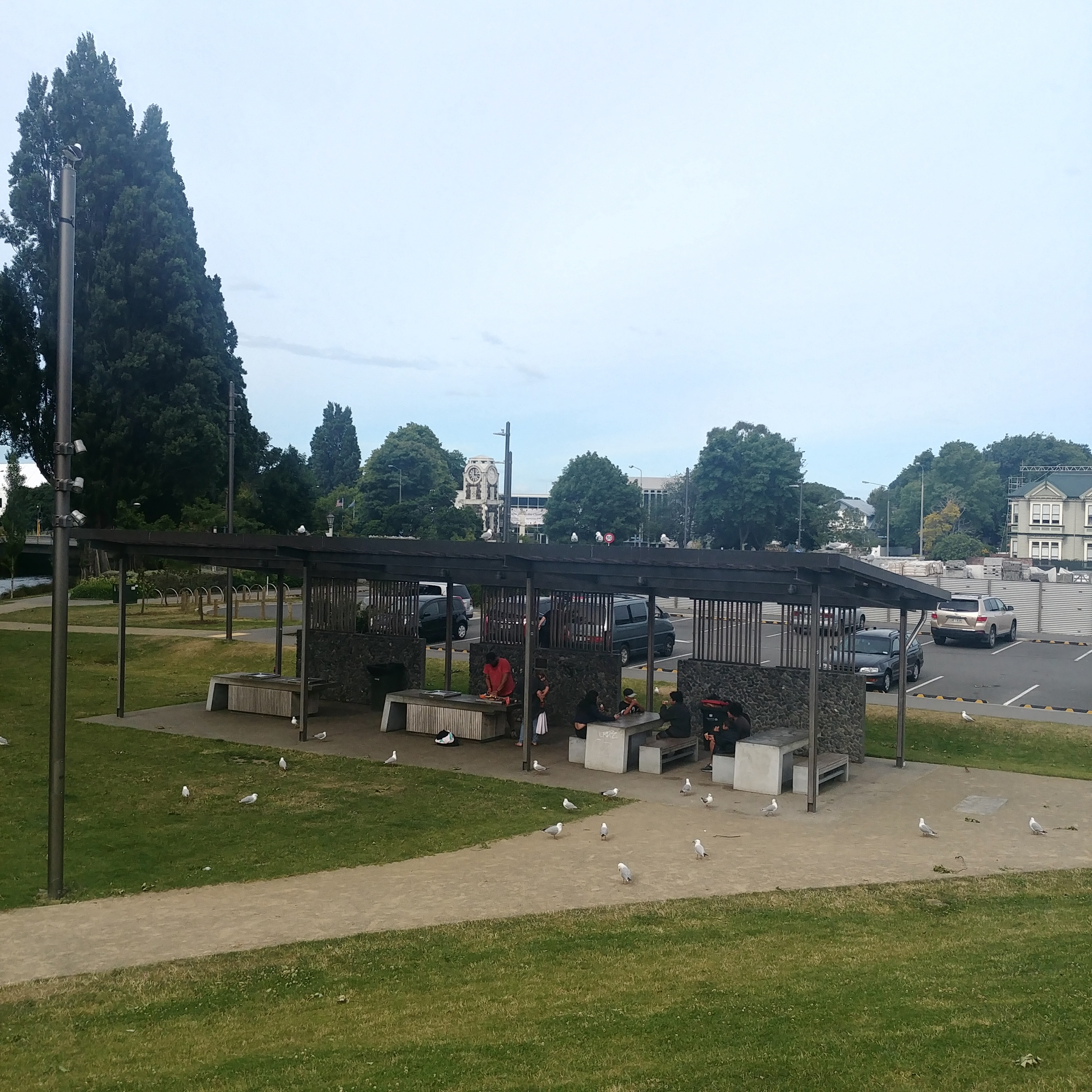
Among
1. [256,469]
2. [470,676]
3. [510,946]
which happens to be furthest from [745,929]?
[256,469]

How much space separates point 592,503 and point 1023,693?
215 feet

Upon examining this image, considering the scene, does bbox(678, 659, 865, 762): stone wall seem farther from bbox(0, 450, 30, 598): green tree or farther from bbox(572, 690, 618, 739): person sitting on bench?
bbox(0, 450, 30, 598): green tree

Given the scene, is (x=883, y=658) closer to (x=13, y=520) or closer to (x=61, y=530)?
(x=61, y=530)

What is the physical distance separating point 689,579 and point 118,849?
7685 mm

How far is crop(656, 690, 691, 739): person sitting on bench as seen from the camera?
1547 cm

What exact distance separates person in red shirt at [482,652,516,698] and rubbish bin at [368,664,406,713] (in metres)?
2.45

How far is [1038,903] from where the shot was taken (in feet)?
28.7

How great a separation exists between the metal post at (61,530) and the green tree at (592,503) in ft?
253

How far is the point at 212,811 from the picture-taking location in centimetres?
1202

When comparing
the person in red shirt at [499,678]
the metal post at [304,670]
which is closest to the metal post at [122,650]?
the metal post at [304,670]

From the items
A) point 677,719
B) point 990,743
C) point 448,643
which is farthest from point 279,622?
point 990,743

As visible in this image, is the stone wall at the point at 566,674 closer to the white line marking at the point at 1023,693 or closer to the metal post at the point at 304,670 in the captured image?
the metal post at the point at 304,670

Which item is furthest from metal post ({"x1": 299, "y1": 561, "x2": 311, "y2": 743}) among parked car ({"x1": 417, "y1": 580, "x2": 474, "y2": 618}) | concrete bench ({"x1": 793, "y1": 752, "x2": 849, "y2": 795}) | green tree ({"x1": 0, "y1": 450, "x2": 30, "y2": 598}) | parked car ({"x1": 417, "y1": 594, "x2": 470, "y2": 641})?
green tree ({"x1": 0, "y1": 450, "x2": 30, "y2": 598})

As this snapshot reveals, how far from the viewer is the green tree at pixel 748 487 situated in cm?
7619
